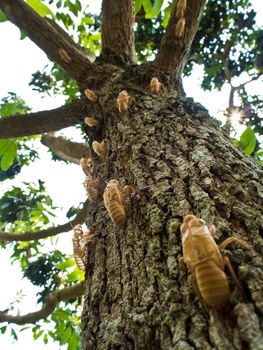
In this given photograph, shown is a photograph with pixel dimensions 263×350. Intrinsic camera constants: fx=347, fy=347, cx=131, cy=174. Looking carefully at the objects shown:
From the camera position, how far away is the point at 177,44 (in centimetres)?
305

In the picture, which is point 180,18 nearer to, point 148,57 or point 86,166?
point 86,166

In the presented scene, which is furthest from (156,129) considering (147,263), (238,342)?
(238,342)

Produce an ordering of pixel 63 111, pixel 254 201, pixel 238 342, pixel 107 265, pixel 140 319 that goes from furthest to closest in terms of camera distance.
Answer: pixel 63 111 → pixel 107 265 → pixel 254 201 → pixel 140 319 → pixel 238 342

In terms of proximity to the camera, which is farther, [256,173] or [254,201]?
[256,173]

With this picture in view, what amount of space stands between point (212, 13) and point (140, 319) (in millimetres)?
7436

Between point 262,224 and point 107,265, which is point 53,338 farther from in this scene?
point 262,224

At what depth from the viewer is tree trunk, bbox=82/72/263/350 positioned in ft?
2.74

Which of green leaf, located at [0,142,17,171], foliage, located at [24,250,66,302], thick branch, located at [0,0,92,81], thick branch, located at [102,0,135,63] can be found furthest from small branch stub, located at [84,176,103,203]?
foliage, located at [24,250,66,302]

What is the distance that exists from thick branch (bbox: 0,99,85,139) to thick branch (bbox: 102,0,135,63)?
790 mm

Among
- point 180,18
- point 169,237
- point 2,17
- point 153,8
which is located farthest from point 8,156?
point 169,237

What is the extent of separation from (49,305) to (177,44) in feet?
11.0

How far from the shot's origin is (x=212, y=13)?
23.6ft

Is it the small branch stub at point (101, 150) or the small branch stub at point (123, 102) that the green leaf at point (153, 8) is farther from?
the small branch stub at point (101, 150)

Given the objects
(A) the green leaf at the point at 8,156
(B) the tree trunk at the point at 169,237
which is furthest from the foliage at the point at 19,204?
(B) the tree trunk at the point at 169,237
